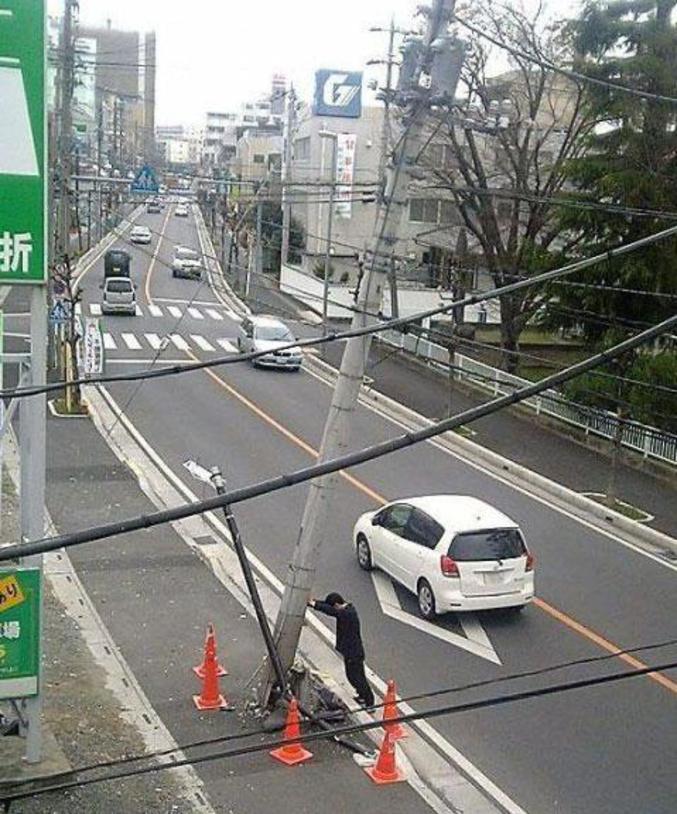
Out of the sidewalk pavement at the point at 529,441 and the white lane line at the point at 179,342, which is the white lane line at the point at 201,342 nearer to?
the white lane line at the point at 179,342

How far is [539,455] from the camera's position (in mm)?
23359

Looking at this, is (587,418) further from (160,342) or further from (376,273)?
(160,342)

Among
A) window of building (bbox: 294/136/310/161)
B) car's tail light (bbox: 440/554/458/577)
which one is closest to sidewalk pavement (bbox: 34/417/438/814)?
car's tail light (bbox: 440/554/458/577)

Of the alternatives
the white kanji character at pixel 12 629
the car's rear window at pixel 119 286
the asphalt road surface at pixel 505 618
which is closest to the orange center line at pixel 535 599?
the asphalt road surface at pixel 505 618

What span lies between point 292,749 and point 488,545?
455cm

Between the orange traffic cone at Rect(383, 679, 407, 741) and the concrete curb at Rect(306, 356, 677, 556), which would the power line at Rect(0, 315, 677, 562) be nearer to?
the orange traffic cone at Rect(383, 679, 407, 741)

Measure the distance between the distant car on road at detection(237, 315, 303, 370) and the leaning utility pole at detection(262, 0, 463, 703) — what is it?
21501mm

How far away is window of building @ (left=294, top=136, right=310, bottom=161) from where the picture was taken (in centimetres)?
5390

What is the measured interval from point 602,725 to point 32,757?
5.55 m

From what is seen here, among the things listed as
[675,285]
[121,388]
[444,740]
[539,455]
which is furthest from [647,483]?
[121,388]

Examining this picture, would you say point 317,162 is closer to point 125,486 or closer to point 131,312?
point 131,312

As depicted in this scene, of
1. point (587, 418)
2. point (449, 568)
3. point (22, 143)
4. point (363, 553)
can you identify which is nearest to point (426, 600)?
point (449, 568)

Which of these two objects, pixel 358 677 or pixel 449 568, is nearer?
pixel 358 677

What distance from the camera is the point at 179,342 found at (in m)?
37.8
